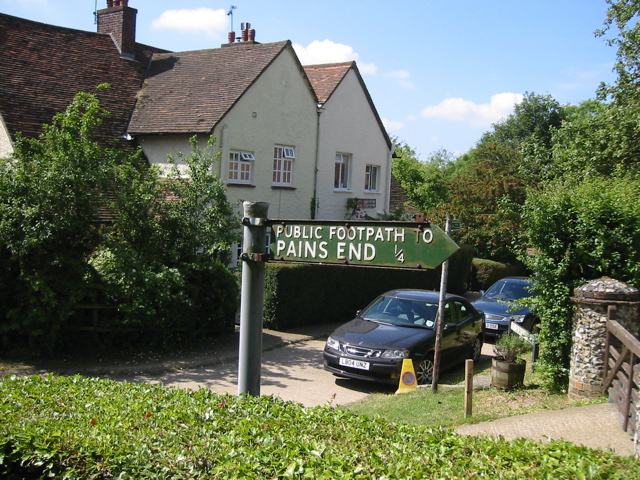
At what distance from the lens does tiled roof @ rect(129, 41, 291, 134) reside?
728 inches

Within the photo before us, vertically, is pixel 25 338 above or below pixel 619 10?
below

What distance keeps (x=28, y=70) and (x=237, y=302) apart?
10190 millimetres

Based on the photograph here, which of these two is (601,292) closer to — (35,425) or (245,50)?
(35,425)

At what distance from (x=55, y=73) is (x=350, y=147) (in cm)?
1055

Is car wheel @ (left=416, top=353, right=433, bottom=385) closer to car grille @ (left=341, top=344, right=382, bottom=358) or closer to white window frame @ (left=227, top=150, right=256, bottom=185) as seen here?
car grille @ (left=341, top=344, right=382, bottom=358)

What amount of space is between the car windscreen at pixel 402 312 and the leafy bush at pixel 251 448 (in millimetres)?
7145

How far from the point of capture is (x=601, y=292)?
8.01 m

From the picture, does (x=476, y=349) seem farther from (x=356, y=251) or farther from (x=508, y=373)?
(x=356, y=251)

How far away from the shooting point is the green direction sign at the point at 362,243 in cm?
449

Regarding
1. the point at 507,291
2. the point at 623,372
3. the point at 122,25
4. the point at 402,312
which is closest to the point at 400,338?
the point at 402,312

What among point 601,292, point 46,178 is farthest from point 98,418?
point 46,178

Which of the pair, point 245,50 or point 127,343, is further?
point 245,50

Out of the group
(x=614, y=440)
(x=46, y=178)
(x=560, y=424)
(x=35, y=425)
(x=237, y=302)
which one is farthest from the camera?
(x=237, y=302)

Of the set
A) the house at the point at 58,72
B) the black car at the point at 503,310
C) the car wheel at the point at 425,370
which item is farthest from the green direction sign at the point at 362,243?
the house at the point at 58,72
